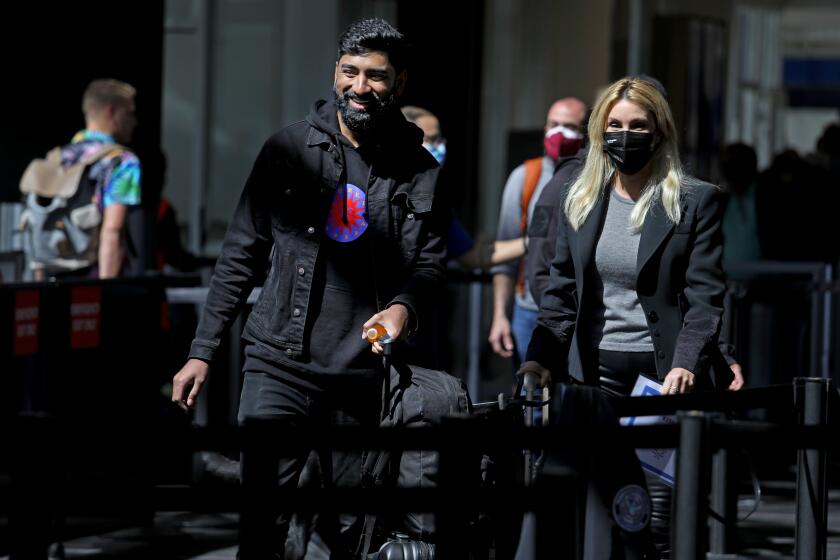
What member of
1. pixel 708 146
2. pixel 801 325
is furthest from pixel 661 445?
pixel 708 146

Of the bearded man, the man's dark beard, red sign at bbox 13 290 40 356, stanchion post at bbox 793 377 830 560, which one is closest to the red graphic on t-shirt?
the bearded man

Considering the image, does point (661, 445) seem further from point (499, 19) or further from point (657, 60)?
point (657, 60)

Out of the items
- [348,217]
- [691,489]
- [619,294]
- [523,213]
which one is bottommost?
[691,489]

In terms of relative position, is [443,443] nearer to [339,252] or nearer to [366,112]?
[339,252]

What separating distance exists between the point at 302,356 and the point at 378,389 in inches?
Answer: 11.2

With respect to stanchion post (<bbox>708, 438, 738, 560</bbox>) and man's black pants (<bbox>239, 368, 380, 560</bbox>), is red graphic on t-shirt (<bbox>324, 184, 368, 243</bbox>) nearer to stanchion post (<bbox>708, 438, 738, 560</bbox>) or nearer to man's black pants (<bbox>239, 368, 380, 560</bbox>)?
man's black pants (<bbox>239, 368, 380, 560</bbox>)

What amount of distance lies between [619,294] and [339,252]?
3.26 feet

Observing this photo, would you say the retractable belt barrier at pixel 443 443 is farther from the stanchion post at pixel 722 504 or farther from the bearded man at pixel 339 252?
the stanchion post at pixel 722 504

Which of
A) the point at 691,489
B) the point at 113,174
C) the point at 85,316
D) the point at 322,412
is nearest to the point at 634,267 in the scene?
the point at 322,412

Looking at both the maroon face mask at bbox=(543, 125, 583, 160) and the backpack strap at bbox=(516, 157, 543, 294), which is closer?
the maroon face mask at bbox=(543, 125, 583, 160)

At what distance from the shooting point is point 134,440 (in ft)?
12.3

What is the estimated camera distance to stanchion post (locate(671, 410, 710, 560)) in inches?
165

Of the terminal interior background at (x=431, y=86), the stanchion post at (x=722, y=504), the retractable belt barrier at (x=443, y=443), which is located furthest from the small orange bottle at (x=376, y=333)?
the terminal interior background at (x=431, y=86)

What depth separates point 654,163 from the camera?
18.0 feet
